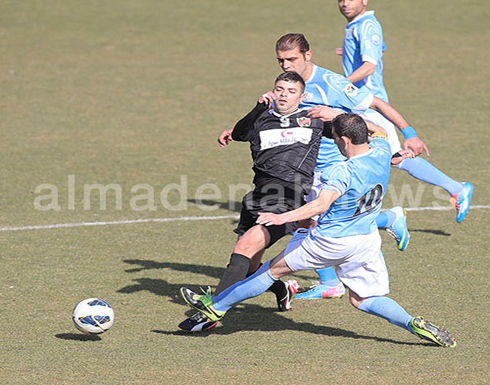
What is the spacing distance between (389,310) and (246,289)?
1.13 meters

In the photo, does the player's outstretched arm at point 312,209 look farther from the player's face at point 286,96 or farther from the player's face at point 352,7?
the player's face at point 352,7

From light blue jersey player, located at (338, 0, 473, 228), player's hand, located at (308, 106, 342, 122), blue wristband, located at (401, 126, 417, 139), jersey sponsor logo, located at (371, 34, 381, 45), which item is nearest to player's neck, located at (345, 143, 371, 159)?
player's hand, located at (308, 106, 342, 122)

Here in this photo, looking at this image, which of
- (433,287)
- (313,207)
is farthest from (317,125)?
(433,287)

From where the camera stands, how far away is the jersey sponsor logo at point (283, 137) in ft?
23.7

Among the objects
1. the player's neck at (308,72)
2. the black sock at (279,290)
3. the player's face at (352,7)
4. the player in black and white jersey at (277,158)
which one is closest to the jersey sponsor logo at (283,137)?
the player in black and white jersey at (277,158)

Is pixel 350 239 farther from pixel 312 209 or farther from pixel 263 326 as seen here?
pixel 263 326

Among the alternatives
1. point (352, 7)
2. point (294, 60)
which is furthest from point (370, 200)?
point (352, 7)

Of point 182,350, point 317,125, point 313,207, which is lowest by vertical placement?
point 182,350

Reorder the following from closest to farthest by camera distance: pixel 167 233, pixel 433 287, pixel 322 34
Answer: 1. pixel 433 287
2. pixel 167 233
3. pixel 322 34

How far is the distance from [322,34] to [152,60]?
4.64 meters

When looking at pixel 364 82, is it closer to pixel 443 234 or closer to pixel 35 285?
pixel 443 234

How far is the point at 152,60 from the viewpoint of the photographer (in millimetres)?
20234

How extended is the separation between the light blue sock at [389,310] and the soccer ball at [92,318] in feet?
6.76

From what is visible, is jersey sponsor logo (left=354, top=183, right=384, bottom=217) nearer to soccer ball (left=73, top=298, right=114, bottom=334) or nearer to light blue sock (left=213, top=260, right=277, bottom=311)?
light blue sock (left=213, top=260, right=277, bottom=311)
